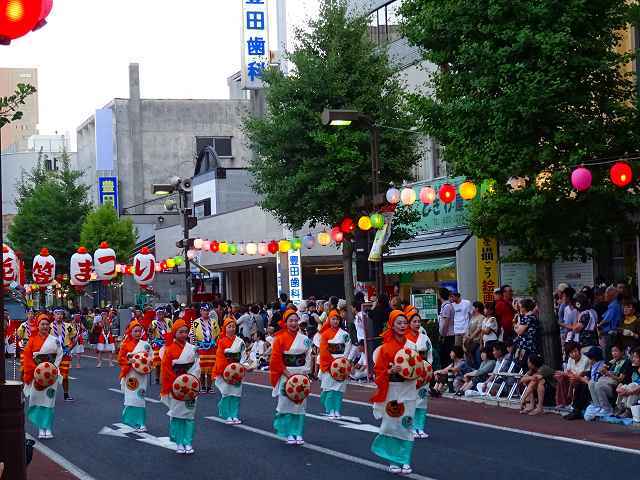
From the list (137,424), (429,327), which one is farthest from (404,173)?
(137,424)

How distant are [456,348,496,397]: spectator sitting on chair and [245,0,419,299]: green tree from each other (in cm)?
905

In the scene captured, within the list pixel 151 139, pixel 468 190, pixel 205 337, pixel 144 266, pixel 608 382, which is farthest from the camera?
pixel 151 139

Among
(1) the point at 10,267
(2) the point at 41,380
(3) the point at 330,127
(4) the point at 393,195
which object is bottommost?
(2) the point at 41,380

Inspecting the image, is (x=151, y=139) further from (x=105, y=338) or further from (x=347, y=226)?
(x=347, y=226)

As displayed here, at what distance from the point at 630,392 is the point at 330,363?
4968 mm

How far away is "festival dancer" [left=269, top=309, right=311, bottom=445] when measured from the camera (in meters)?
15.5

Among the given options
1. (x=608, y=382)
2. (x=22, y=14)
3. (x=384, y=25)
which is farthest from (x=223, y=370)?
(x=384, y=25)

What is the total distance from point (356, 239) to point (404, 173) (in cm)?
220

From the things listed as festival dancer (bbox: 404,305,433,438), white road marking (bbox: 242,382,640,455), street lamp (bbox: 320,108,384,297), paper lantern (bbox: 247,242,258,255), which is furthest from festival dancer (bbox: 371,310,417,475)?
paper lantern (bbox: 247,242,258,255)

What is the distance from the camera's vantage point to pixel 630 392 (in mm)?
15578

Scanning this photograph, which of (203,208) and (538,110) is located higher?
(203,208)

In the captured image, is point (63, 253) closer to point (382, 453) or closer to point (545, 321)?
point (545, 321)

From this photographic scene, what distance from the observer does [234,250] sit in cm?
3453

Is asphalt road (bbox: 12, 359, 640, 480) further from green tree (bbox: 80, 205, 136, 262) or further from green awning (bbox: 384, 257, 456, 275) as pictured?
green tree (bbox: 80, 205, 136, 262)
